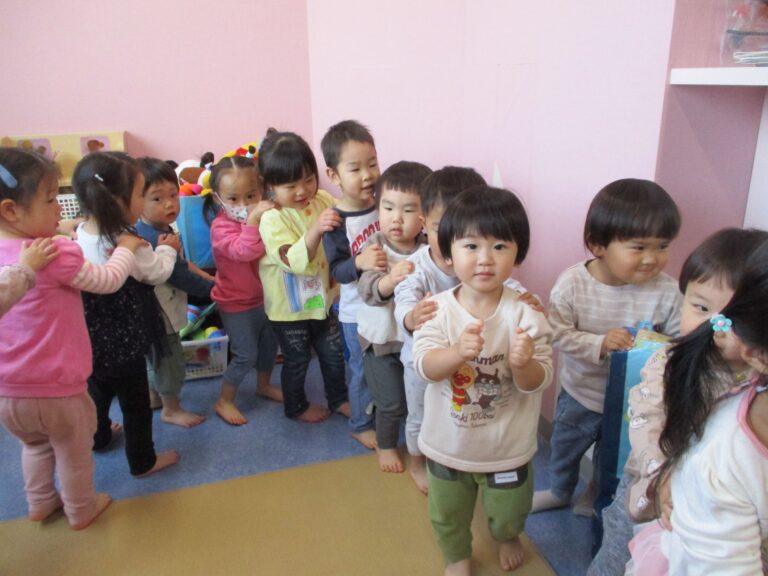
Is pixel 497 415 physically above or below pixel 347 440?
above

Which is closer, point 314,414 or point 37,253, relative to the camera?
point 37,253

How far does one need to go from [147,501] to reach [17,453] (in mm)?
625

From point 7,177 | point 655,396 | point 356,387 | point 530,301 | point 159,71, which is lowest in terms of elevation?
point 356,387

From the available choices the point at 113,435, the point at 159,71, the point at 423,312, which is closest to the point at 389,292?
the point at 423,312

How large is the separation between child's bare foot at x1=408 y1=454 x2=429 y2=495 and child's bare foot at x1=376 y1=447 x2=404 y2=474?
4 cm

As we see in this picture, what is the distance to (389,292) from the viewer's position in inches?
62.1

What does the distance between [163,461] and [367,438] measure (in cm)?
70

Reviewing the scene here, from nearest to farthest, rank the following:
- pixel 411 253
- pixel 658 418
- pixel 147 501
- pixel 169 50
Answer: pixel 658 418, pixel 411 253, pixel 147 501, pixel 169 50

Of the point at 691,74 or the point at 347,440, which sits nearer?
the point at 691,74

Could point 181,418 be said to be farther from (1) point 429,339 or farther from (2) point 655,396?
(2) point 655,396

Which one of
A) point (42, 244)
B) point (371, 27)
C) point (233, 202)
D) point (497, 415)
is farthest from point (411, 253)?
point (371, 27)

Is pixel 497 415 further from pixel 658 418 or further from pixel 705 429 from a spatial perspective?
pixel 705 429

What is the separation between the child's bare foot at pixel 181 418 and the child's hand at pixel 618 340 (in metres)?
1.57

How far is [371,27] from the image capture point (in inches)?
104
